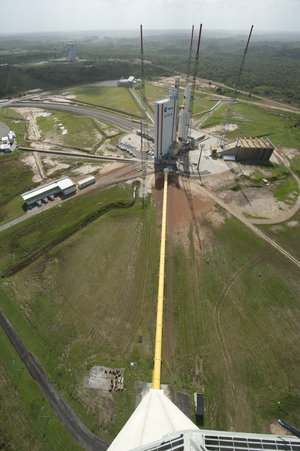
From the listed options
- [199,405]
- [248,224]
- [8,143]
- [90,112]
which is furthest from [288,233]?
[90,112]

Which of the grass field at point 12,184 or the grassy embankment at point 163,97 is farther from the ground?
the grassy embankment at point 163,97

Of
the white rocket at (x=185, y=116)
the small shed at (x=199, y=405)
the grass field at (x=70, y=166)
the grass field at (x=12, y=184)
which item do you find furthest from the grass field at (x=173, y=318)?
the white rocket at (x=185, y=116)

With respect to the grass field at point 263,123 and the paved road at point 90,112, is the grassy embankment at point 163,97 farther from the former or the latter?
the paved road at point 90,112

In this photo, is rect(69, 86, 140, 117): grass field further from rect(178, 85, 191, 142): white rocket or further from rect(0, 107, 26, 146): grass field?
rect(0, 107, 26, 146): grass field

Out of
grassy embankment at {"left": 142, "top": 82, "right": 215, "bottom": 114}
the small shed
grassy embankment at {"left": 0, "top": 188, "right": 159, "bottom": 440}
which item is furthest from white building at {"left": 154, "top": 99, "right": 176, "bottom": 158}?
the small shed

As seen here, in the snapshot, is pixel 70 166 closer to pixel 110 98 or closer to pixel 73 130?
pixel 73 130

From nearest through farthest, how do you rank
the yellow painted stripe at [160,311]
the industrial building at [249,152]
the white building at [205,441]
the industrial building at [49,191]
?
the white building at [205,441], the yellow painted stripe at [160,311], the industrial building at [49,191], the industrial building at [249,152]
